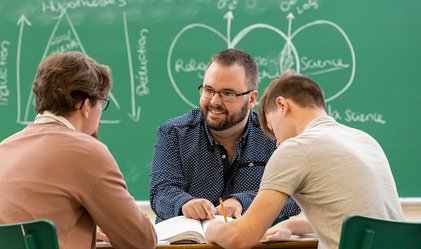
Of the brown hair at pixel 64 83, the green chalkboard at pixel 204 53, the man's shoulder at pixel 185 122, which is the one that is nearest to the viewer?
the brown hair at pixel 64 83

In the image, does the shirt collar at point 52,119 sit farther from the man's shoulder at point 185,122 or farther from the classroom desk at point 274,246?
the man's shoulder at point 185,122

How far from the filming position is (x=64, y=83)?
2598 mm

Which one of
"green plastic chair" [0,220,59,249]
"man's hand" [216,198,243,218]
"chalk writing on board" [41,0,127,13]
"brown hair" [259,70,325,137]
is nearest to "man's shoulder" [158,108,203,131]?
"man's hand" [216,198,243,218]

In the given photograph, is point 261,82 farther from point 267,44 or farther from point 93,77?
point 93,77

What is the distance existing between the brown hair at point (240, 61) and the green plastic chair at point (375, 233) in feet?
5.15

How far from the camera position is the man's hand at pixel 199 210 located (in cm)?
305

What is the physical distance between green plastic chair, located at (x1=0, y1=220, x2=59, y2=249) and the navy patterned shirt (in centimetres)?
133

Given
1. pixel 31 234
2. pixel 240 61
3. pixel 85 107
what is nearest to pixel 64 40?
pixel 240 61

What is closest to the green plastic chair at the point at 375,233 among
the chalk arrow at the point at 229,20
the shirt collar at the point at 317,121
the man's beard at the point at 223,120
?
the shirt collar at the point at 317,121

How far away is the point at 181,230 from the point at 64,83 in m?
0.67

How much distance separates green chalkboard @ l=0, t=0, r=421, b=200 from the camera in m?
4.34

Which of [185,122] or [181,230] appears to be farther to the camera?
[185,122]

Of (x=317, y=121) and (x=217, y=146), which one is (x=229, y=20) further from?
(x=317, y=121)

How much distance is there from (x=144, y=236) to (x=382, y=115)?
2197mm
